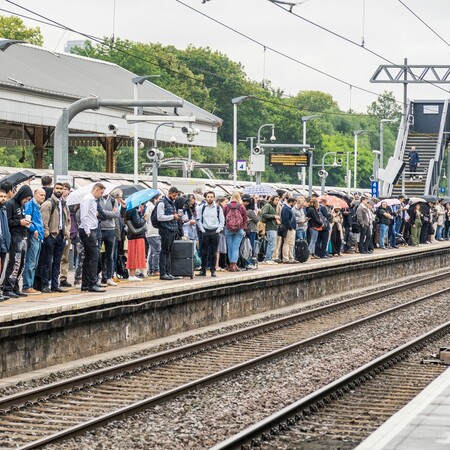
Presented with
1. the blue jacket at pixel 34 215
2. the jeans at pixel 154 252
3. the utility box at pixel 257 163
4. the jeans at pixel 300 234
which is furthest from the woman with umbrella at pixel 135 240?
the utility box at pixel 257 163

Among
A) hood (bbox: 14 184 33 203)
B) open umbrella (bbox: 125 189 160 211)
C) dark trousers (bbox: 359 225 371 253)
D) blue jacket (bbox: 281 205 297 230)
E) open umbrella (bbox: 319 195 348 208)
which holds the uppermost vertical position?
hood (bbox: 14 184 33 203)

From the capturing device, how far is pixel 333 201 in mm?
35656

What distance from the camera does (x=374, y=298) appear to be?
29766 mm

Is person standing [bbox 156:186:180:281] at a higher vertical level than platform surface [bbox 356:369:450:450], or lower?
higher

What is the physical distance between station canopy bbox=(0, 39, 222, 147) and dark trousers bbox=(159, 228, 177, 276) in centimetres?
1058

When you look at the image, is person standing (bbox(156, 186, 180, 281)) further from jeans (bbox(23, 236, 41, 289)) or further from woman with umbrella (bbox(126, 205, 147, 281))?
jeans (bbox(23, 236, 41, 289))

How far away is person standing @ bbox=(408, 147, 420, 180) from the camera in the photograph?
205 ft

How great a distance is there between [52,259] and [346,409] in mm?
8108

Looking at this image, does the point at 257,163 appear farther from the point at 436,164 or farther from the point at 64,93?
the point at 436,164

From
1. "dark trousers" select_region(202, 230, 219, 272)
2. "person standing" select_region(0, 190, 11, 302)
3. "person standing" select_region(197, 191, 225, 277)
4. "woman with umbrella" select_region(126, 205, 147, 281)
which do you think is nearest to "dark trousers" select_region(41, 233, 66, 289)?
"person standing" select_region(0, 190, 11, 302)

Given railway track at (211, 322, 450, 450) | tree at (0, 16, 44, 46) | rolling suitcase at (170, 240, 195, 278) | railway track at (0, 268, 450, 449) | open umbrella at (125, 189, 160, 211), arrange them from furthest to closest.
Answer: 1. tree at (0, 16, 44, 46)
2. rolling suitcase at (170, 240, 195, 278)
3. open umbrella at (125, 189, 160, 211)
4. railway track at (0, 268, 450, 449)
5. railway track at (211, 322, 450, 450)

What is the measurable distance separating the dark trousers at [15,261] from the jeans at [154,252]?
21.5 ft

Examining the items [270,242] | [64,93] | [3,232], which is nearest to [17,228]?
[3,232]

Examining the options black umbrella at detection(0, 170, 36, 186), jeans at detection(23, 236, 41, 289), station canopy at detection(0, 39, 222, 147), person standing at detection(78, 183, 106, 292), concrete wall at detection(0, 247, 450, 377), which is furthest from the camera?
station canopy at detection(0, 39, 222, 147)
